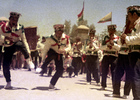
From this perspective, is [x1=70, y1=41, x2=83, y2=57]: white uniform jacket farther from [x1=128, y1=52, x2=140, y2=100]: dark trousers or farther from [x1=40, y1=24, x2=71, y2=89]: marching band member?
[x1=128, y1=52, x2=140, y2=100]: dark trousers

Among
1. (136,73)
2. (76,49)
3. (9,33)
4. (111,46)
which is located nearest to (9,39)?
(9,33)

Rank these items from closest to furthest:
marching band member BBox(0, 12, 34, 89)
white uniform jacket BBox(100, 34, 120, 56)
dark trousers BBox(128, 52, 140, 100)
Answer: dark trousers BBox(128, 52, 140, 100)
marching band member BBox(0, 12, 34, 89)
white uniform jacket BBox(100, 34, 120, 56)

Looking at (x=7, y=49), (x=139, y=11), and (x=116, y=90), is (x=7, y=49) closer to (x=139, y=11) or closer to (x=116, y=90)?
(x=116, y=90)

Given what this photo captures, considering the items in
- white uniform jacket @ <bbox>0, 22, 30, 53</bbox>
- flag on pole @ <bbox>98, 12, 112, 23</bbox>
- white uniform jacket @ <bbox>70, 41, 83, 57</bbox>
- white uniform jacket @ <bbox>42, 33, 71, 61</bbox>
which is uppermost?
flag on pole @ <bbox>98, 12, 112, 23</bbox>

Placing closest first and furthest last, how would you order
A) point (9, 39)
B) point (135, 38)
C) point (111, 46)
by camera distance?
point (135, 38), point (9, 39), point (111, 46)

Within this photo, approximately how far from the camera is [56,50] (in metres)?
6.15

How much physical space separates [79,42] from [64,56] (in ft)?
14.4

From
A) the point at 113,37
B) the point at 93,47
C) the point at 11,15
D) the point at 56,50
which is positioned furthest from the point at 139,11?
the point at 93,47

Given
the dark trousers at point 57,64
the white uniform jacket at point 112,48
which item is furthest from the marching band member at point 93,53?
the dark trousers at point 57,64

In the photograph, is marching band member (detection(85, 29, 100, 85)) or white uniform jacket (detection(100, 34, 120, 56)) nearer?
white uniform jacket (detection(100, 34, 120, 56))

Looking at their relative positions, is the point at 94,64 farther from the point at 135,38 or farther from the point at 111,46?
the point at 135,38

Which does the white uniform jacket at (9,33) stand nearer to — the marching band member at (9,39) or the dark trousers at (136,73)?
the marching band member at (9,39)

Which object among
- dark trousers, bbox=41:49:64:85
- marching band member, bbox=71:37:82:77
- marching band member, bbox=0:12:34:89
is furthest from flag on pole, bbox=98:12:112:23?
marching band member, bbox=71:37:82:77

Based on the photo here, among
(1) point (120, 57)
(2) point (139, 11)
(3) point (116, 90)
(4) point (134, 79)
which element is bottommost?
(3) point (116, 90)
